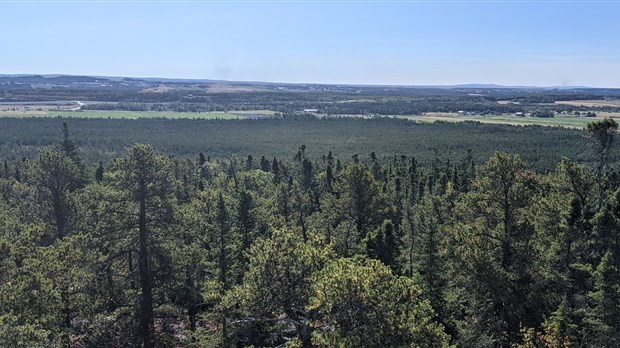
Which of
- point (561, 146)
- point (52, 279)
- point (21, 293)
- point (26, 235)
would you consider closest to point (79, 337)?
point (52, 279)

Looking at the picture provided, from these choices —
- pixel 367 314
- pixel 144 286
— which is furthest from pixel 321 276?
pixel 144 286

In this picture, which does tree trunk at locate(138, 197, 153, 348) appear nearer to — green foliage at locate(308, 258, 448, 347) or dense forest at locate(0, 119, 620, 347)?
dense forest at locate(0, 119, 620, 347)

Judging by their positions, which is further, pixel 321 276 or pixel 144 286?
pixel 144 286

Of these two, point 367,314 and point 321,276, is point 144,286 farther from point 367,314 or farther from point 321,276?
point 367,314

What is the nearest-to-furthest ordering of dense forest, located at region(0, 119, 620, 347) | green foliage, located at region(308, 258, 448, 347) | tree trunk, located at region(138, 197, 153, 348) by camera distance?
green foliage, located at region(308, 258, 448, 347) → dense forest, located at region(0, 119, 620, 347) → tree trunk, located at region(138, 197, 153, 348)

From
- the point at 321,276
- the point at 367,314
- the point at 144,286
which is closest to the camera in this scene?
the point at 367,314

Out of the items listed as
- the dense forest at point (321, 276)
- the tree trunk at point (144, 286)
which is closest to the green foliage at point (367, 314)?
the dense forest at point (321, 276)

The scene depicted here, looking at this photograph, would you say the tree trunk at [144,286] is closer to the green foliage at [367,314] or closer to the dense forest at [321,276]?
the dense forest at [321,276]

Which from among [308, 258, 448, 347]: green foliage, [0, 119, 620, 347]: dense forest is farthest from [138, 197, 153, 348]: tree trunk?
[308, 258, 448, 347]: green foliage

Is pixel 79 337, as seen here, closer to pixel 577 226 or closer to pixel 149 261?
pixel 149 261

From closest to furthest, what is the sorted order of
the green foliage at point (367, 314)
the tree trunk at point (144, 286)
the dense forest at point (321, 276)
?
the green foliage at point (367, 314)
the dense forest at point (321, 276)
the tree trunk at point (144, 286)

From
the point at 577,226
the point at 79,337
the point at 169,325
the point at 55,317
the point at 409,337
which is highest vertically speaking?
the point at 577,226
